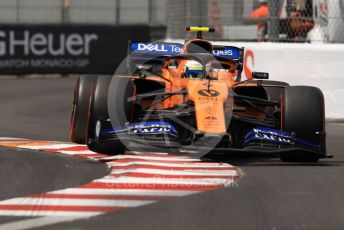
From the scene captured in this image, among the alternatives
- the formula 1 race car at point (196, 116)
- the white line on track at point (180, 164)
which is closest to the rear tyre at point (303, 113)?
the formula 1 race car at point (196, 116)

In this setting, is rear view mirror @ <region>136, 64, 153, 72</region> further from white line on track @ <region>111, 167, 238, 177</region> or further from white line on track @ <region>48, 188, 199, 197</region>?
white line on track @ <region>48, 188, 199, 197</region>

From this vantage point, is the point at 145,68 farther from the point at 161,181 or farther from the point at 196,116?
the point at 161,181

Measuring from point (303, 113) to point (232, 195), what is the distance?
2.11m

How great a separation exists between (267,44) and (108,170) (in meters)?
6.48

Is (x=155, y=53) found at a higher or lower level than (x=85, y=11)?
lower

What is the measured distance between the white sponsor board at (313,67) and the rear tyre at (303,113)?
4640mm

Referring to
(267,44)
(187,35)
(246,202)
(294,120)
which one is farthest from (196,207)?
(187,35)

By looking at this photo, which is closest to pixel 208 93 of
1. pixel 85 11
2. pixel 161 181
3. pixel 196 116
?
pixel 196 116

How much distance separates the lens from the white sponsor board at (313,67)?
12.7 metres

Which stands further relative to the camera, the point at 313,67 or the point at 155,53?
the point at 313,67

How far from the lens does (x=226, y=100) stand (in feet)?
26.9

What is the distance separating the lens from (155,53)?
10148mm

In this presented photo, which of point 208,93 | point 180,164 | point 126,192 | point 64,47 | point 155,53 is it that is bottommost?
point 180,164

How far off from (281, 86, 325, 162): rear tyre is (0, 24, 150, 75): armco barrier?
13.3 m
